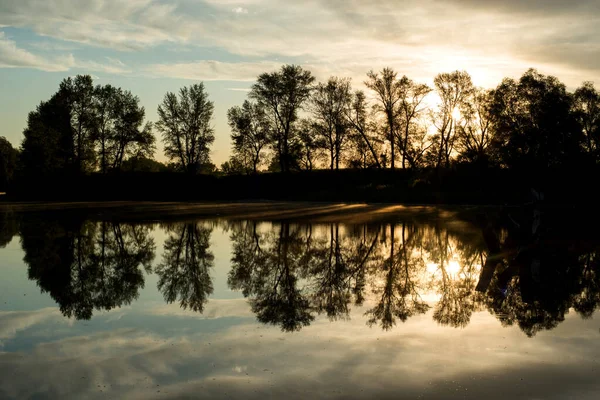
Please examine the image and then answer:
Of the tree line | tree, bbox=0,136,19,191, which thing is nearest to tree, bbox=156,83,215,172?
the tree line

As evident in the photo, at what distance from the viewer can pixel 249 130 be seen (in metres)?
79.9

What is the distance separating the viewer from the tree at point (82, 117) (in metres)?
83.1

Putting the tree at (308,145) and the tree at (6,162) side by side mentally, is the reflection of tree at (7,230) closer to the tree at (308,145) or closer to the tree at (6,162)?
the tree at (308,145)

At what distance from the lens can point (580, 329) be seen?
980 centimetres

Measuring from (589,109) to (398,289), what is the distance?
221 feet

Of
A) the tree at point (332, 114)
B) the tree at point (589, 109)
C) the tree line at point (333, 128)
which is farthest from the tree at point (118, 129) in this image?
the tree at point (589, 109)

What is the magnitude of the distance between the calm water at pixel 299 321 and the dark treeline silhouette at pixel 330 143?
37.5 metres

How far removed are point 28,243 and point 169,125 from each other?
2483 inches

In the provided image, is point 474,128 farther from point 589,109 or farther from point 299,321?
point 299,321

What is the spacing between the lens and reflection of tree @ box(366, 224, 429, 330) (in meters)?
10.9

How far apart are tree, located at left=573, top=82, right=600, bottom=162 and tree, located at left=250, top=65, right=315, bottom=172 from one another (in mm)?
30988

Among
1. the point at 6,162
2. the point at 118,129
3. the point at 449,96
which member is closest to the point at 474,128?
the point at 449,96

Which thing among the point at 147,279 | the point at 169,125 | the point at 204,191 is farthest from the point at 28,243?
the point at 169,125

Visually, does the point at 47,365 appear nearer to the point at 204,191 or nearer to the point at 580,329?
the point at 580,329
